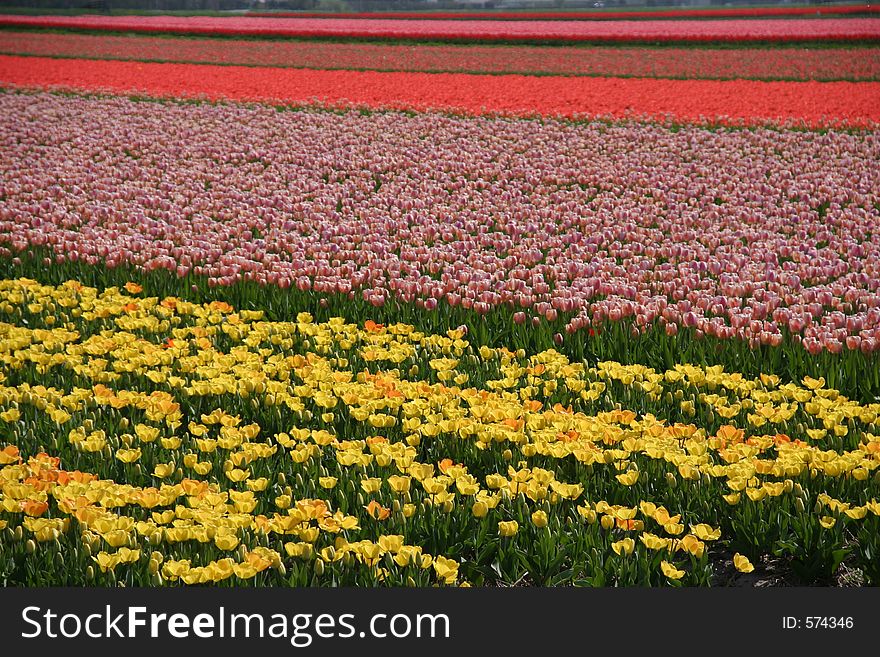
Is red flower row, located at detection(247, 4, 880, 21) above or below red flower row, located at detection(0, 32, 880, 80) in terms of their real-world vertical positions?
above

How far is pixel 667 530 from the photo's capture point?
3.03 meters

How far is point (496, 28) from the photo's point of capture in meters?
30.7

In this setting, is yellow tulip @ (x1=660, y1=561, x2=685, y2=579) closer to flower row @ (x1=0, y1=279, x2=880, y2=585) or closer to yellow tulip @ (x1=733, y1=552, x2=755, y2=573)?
flower row @ (x1=0, y1=279, x2=880, y2=585)

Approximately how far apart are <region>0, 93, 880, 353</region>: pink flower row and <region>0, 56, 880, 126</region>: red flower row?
1543 millimetres

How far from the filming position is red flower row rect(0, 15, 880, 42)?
26497mm

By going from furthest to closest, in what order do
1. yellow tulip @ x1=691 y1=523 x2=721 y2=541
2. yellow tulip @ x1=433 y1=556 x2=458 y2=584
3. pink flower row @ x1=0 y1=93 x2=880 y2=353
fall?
1. pink flower row @ x1=0 y1=93 x2=880 y2=353
2. yellow tulip @ x1=691 y1=523 x2=721 y2=541
3. yellow tulip @ x1=433 y1=556 x2=458 y2=584

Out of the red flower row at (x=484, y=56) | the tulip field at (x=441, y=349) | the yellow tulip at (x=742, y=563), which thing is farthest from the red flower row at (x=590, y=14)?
the yellow tulip at (x=742, y=563)

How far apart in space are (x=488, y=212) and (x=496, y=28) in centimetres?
2357

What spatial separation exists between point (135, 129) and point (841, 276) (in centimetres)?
1057

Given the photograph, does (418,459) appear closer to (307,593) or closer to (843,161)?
(307,593)

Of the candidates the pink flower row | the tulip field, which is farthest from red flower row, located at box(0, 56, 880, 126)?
the pink flower row

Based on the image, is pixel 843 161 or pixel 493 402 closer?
pixel 493 402

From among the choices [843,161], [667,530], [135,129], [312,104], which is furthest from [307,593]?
[312,104]

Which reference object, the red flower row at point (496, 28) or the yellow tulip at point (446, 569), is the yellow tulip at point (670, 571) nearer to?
the yellow tulip at point (446, 569)
